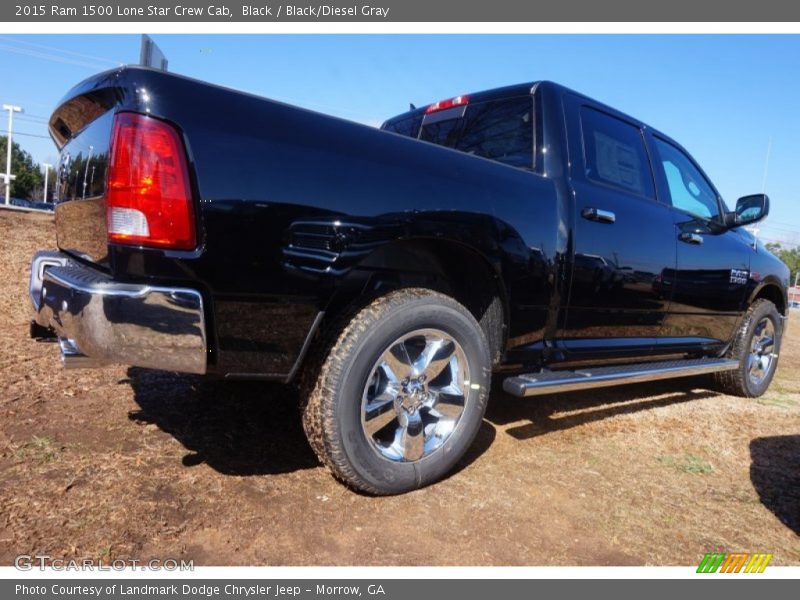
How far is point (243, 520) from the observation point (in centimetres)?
210

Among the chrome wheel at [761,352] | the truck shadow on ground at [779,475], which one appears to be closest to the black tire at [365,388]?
the truck shadow on ground at [779,475]

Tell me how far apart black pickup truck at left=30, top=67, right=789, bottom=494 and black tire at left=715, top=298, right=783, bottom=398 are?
1348 millimetres

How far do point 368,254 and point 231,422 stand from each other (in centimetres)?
147

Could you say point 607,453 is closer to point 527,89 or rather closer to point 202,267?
point 527,89

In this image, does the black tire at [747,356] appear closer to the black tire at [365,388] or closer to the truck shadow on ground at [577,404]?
the truck shadow on ground at [577,404]

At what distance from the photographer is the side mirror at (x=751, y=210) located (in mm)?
4199

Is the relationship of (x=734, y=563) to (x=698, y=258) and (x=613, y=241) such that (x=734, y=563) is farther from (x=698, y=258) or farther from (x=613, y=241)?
(x=698, y=258)

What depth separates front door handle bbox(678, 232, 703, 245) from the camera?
3744 mm

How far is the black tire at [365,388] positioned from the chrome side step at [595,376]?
1.29 feet

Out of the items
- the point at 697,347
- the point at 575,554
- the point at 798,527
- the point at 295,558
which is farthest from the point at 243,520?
the point at 697,347

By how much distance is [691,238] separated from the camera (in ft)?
12.6

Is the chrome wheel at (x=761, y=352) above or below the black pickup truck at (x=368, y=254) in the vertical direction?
below

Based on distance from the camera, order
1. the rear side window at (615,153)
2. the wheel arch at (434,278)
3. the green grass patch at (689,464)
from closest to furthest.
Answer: the wheel arch at (434,278) → the green grass patch at (689,464) → the rear side window at (615,153)

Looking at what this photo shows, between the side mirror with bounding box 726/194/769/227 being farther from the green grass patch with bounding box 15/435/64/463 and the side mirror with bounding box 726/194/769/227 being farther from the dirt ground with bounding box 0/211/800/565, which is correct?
the green grass patch with bounding box 15/435/64/463
